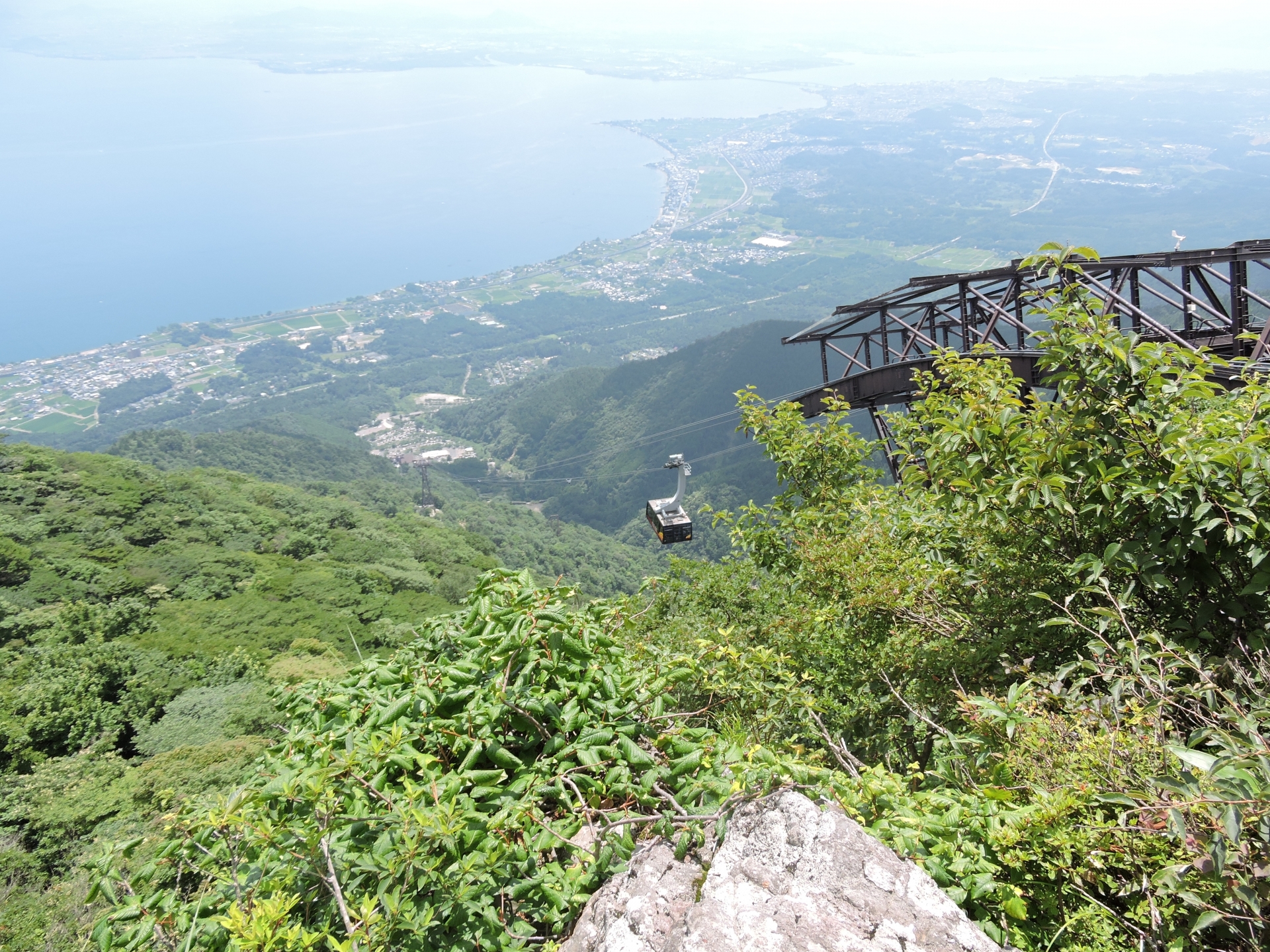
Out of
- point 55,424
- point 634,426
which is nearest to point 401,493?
point 634,426

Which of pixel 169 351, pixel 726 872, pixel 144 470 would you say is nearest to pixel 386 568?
pixel 144 470

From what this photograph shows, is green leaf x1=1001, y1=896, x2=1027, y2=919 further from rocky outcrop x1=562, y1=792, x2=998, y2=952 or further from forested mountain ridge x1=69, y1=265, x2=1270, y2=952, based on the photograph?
rocky outcrop x1=562, y1=792, x2=998, y2=952

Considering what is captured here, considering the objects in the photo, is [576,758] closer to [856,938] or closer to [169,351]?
[856,938]

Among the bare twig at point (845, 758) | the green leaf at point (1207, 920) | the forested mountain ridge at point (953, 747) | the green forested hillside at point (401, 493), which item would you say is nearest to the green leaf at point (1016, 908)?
the forested mountain ridge at point (953, 747)

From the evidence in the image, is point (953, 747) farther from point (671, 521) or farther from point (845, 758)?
point (671, 521)

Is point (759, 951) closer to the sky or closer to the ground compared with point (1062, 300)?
closer to the ground

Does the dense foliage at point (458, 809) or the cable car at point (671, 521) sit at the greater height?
the dense foliage at point (458, 809)

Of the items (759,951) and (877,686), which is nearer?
(759,951)

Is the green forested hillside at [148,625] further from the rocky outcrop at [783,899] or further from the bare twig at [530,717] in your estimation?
the rocky outcrop at [783,899]
